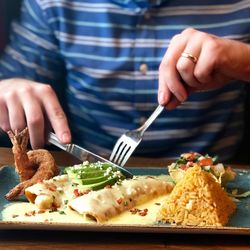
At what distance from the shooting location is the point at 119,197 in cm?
106

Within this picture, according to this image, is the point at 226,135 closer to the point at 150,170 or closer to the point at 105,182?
the point at 150,170

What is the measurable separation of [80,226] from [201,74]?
1.59 ft

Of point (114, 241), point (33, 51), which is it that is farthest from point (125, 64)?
point (114, 241)

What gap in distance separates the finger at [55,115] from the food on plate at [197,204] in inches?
11.4

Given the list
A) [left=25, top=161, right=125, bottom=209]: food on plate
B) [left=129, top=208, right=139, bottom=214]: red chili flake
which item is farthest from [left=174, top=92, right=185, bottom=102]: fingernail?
[left=129, top=208, right=139, bottom=214]: red chili flake

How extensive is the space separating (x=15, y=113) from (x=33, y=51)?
1.35 ft

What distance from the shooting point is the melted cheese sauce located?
99cm

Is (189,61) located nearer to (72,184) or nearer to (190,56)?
(190,56)

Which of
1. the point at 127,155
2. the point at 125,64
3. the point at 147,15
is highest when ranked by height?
the point at 147,15

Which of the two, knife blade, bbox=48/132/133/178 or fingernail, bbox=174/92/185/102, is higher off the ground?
fingernail, bbox=174/92/185/102

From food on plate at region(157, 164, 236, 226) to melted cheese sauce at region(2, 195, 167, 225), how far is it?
0.03m

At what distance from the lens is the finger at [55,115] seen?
1.25 meters

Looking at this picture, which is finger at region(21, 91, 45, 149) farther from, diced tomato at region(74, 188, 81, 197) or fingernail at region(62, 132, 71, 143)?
diced tomato at region(74, 188, 81, 197)

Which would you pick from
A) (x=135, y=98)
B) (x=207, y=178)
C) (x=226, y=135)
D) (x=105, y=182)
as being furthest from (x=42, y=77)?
(x=207, y=178)
